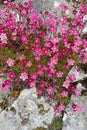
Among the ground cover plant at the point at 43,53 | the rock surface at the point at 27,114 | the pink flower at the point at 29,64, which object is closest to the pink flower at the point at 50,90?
the ground cover plant at the point at 43,53

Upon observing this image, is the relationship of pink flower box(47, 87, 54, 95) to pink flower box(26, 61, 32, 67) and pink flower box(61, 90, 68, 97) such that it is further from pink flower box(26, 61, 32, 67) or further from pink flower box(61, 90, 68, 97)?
pink flower box(26, 61, 32, 67)

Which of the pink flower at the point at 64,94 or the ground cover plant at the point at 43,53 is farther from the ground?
the ground cover plant at the point at 43,53

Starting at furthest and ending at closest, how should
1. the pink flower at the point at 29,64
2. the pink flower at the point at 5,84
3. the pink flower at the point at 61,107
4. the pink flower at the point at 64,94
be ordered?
the pink flower at the point at 29,64 → the pink flower at the point at 5,84 → the pink flower at the point at 64,94 → the pink flower at the point at 61,107

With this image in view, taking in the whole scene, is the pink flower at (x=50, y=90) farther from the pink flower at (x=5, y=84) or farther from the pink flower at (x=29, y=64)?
the pink flower at (x=5, y=84)

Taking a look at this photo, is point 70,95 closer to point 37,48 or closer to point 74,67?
point 74,67

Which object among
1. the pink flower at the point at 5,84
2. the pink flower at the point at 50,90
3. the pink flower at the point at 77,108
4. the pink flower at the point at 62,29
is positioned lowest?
the pink flower at the point at 77,108
